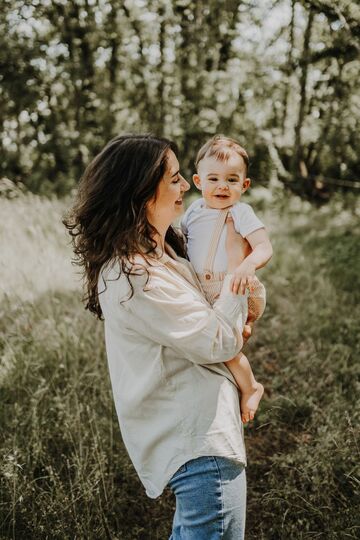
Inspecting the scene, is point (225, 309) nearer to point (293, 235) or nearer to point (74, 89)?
point (293, 235)

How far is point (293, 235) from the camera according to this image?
7.17m

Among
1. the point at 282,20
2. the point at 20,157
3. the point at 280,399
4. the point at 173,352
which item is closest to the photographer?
the point at 173,352

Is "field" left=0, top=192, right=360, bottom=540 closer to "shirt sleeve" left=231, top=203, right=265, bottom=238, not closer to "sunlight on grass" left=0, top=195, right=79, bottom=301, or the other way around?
"sunlight on grass" left=0, top=195, right=79, bottom=301

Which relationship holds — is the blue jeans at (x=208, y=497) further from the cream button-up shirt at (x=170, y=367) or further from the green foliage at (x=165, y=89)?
the green foliage at (x=165, y=89)

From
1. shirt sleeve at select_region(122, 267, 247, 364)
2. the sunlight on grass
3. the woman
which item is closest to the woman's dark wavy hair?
the woman

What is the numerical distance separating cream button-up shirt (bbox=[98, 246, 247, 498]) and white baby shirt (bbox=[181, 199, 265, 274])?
0.95ft

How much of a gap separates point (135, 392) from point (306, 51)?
385 inches

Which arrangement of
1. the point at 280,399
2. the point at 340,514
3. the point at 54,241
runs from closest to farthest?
the point at 340,514 → the point at 280,399 → the point at 54,241

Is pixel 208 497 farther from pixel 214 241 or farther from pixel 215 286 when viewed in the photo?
pixel 214 241

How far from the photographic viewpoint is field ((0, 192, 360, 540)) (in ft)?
7.57

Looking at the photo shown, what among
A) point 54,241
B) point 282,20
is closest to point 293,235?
point 54,241

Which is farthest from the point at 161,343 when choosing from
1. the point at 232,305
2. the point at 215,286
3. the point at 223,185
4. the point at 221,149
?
the point at 221,149

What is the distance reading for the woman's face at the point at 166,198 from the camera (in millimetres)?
1551

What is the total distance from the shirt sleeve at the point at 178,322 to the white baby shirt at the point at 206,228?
37 centimetres
